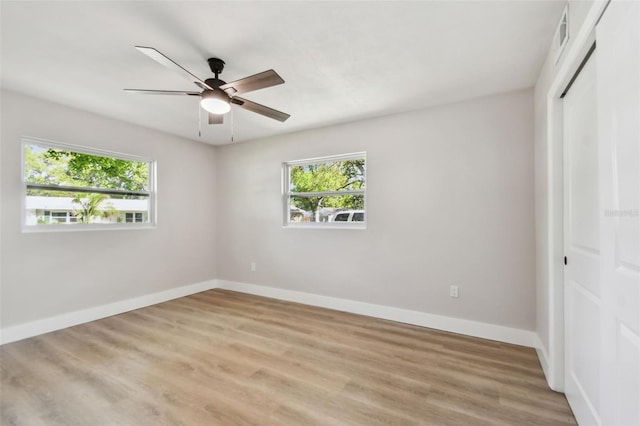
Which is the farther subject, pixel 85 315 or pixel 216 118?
pixel 85 315

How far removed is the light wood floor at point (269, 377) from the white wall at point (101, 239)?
1.43ft

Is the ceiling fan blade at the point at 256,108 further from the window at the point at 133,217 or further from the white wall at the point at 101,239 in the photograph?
the window at the point at 133,217

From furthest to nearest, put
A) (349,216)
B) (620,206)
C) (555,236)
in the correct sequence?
1. (349,216)
2. (555,236)
3. (620,206)

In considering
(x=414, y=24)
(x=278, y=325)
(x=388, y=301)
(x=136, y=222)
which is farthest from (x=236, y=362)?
(x=414, y=24)

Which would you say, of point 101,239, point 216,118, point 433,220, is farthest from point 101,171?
point 433,220

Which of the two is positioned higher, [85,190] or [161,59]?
[161,59]

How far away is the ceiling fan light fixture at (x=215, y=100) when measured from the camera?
2047 mm

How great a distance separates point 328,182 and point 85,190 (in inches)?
118

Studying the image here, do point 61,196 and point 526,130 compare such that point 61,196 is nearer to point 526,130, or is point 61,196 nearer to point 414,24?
point 414,24

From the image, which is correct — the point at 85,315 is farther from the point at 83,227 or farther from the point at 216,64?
the point at 216,64

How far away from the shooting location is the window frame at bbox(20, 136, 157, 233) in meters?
2.81

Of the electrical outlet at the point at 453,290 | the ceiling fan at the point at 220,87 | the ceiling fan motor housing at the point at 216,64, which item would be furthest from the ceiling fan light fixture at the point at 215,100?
the electrical outlet at the point at 453,290

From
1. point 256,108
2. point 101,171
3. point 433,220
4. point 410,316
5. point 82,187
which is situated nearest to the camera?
point 256,108

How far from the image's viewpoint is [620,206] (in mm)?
1001
